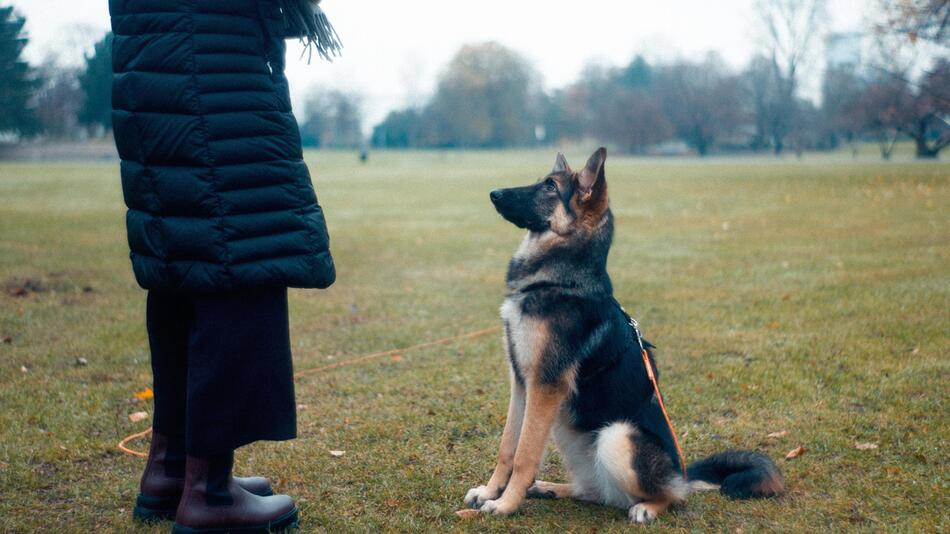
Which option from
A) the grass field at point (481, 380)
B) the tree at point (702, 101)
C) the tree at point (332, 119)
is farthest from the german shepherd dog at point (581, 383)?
the tree at point (332, 119)

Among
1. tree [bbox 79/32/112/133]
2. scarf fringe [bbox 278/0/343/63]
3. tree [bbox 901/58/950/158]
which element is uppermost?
tree [bbox 79/32/112/133]

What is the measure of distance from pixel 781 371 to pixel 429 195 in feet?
77.4

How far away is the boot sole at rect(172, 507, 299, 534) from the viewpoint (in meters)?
3.27

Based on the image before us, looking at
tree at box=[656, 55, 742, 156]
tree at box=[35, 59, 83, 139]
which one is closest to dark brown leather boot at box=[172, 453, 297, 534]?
tree at box=[35, 59, 83, 139]

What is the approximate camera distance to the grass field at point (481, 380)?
3893mm

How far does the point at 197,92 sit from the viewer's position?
2.95 m

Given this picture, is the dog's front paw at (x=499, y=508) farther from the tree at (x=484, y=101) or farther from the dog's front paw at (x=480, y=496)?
the tree at (x=484, y=101)

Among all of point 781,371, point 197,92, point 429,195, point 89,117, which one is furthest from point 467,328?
point 89,117

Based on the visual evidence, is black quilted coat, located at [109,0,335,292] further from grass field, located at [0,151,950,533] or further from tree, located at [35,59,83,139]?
tree, located at [35,59,83,139]

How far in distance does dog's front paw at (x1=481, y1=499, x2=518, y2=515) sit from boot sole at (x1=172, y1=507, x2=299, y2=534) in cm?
91

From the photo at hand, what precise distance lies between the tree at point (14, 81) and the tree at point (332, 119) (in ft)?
273

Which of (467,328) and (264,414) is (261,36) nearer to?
(264,414)

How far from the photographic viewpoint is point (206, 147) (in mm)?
2975

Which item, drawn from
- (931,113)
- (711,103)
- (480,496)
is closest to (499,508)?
(480,496)
